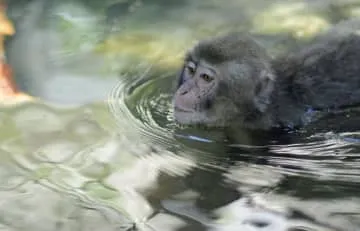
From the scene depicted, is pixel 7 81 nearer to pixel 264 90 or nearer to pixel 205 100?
pixel 205 100

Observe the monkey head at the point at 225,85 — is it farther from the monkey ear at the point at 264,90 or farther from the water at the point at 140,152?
the water at the point at 140,152

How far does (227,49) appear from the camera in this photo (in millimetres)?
4598

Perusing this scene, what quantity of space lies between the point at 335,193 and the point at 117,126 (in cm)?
136

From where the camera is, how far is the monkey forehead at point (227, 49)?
4.59 m

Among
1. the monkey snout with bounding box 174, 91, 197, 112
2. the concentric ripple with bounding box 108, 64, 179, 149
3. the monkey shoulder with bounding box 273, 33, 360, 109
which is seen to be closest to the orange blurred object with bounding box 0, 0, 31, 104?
the concentric ripple with bounding box 108, 64, 179, 149

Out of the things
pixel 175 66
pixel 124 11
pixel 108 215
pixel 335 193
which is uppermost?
pixel 124 11

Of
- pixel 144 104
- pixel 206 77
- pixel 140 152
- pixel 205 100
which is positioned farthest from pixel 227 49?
pixel 140 152

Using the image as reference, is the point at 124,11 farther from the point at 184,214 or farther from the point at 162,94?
the point at 184,214

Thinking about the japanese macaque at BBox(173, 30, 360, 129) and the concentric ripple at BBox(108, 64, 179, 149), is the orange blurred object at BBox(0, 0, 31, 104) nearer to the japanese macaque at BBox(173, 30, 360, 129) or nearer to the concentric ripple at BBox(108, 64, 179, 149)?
the concentric ripple at BBox(108, 64, 179, 149)

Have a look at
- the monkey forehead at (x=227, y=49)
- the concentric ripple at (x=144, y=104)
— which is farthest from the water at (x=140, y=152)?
the monkey forehead at (x=227, y=49)

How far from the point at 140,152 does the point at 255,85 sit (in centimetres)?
95

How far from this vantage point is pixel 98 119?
14.7 ft

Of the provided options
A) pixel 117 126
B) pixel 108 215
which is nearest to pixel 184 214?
pixel 108 215

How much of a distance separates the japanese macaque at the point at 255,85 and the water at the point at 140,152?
137mm
